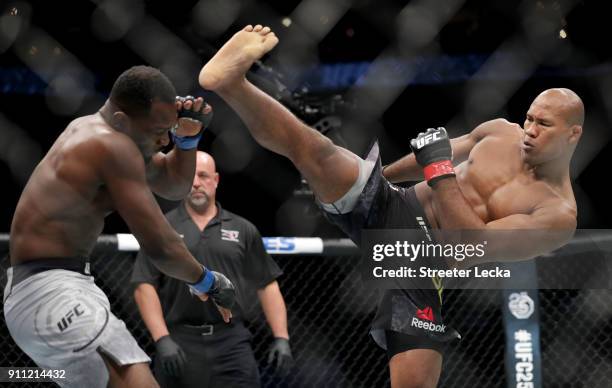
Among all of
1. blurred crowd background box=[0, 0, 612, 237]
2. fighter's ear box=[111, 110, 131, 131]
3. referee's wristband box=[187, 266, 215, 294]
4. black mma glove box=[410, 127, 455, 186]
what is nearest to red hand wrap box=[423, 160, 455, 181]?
black mma glove box=[410, 127, 455, 186]

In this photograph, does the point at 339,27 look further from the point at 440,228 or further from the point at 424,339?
the point at 424,339

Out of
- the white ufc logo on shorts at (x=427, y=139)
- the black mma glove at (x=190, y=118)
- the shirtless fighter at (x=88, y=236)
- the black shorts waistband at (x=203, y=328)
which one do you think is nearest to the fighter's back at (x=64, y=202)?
the shirtless fighter at (x=88, y=236)

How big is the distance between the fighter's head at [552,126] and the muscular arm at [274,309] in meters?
1.15

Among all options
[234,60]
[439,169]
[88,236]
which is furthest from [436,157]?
[88,236]

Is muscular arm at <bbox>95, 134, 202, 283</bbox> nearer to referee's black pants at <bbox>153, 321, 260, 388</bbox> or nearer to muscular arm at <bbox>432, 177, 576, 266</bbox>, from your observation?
muscular arm at <bbox>432, 177, 576, 266</bbox>

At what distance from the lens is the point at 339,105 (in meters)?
3.76

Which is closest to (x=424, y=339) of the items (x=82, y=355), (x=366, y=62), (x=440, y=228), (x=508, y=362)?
(x=440, y=228)

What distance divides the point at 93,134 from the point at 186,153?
395mm

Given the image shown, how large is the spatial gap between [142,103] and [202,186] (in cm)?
128

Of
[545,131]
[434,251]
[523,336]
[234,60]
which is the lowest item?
[523,336]

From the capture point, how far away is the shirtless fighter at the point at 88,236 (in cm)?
215

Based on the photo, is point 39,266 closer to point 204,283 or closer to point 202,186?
point 204,283

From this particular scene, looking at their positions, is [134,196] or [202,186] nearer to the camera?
[134,196]

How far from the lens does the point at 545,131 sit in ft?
8.86
